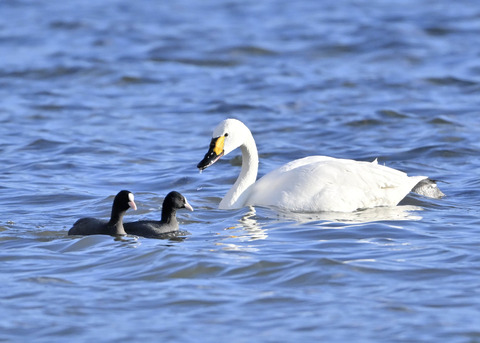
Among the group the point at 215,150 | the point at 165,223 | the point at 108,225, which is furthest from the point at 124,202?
the point at 215,150

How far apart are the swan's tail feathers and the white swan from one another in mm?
18

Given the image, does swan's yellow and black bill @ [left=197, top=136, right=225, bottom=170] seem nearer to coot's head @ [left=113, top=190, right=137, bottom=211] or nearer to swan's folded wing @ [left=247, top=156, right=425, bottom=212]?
swan's folded wing @ [left=247, top=156, right=425, bottom=212]

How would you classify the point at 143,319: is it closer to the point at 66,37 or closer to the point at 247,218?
the point at 247,218

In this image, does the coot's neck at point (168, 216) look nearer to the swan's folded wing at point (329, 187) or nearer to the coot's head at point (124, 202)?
the coot's head at point (124, 202)

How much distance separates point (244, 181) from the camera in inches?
425

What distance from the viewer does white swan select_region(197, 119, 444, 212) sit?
10.1 metres

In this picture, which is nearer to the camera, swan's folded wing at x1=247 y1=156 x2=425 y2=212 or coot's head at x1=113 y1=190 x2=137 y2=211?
coot's head at x1=113 y1=190 x2=137 y2=211

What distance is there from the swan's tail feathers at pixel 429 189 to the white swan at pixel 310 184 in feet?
0.06

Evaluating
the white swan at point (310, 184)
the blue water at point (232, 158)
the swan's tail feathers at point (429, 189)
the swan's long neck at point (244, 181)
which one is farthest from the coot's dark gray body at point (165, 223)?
the swan's tail feathers at point (429, 189)

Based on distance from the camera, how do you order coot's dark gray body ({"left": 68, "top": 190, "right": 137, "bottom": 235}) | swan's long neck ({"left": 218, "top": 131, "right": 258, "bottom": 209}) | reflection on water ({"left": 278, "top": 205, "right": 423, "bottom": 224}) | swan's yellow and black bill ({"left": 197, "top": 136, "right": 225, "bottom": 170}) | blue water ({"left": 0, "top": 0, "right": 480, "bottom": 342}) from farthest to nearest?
1. swan's long neck ({"left": 218, "top": 131, "right": 258, "bottom": 209})
2. swan's yellow and black bill ({"left": 197, "top": 136, "right": 225, "bottom": 170})
3. reflection on water ({"left": 278, "top": 205, "right": 423, "bottom": 224})
4. coot's dark gray body ({"left": 68, "top": 190, "right": 137, "bottom": 235})
5. blue water ({"left": 0, "top": 0, "right": 480, "bottom": 342})

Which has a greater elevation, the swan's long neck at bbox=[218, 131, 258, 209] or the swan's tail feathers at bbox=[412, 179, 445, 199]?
the swan's long neck at bbox=[218, 131, 258, 209]

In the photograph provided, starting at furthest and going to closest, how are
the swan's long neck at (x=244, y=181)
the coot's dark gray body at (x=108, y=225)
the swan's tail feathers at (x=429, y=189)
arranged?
the swan's tail feathers at (x=429, y=189) → the swan's long neck at (x=244, y=181) → the coot's dark gray body at (x=108, y=225)

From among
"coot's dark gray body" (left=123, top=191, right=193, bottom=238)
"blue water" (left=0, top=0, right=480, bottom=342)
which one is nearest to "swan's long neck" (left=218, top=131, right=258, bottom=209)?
"blue water" (left=0, top=0, right=480, bottom=342)

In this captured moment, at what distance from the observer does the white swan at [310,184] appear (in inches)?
400
